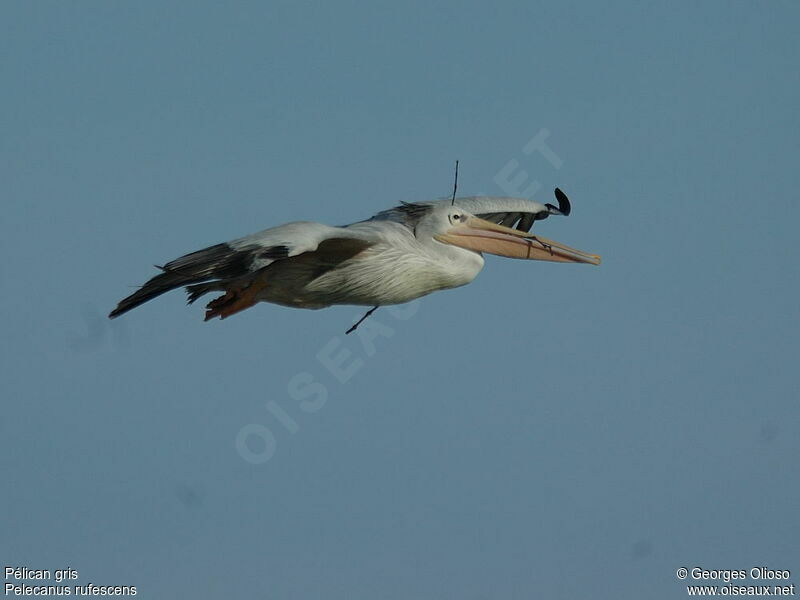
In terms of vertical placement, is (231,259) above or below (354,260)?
below

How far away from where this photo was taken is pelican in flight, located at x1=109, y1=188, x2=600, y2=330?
1215 centimetres

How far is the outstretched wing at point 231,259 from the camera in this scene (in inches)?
474

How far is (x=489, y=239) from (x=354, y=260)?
1.57m

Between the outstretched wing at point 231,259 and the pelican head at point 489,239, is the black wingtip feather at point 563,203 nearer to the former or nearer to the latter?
the pelican head at point 489,239

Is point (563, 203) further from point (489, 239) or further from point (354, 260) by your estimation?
point (354, 260)

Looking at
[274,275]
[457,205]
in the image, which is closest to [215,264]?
[274,275]

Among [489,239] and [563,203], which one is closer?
[489,239]

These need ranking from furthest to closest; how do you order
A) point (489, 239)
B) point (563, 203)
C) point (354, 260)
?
point (563, 203) < point (489, 239) < point (354, 260)

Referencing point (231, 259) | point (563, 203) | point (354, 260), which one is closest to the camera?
point (231, 259)

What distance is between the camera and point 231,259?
12117 mm

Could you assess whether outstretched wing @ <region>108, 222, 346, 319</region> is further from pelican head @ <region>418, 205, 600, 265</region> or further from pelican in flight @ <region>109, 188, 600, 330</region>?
pelican head @ <region>418, 205, 600, 265</region>

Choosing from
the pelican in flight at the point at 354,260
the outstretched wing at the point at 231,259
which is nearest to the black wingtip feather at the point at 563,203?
the pelican in flight at the point at 354,260

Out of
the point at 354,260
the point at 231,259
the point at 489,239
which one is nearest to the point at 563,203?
the point at 489,239

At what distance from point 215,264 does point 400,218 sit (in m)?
2.64
